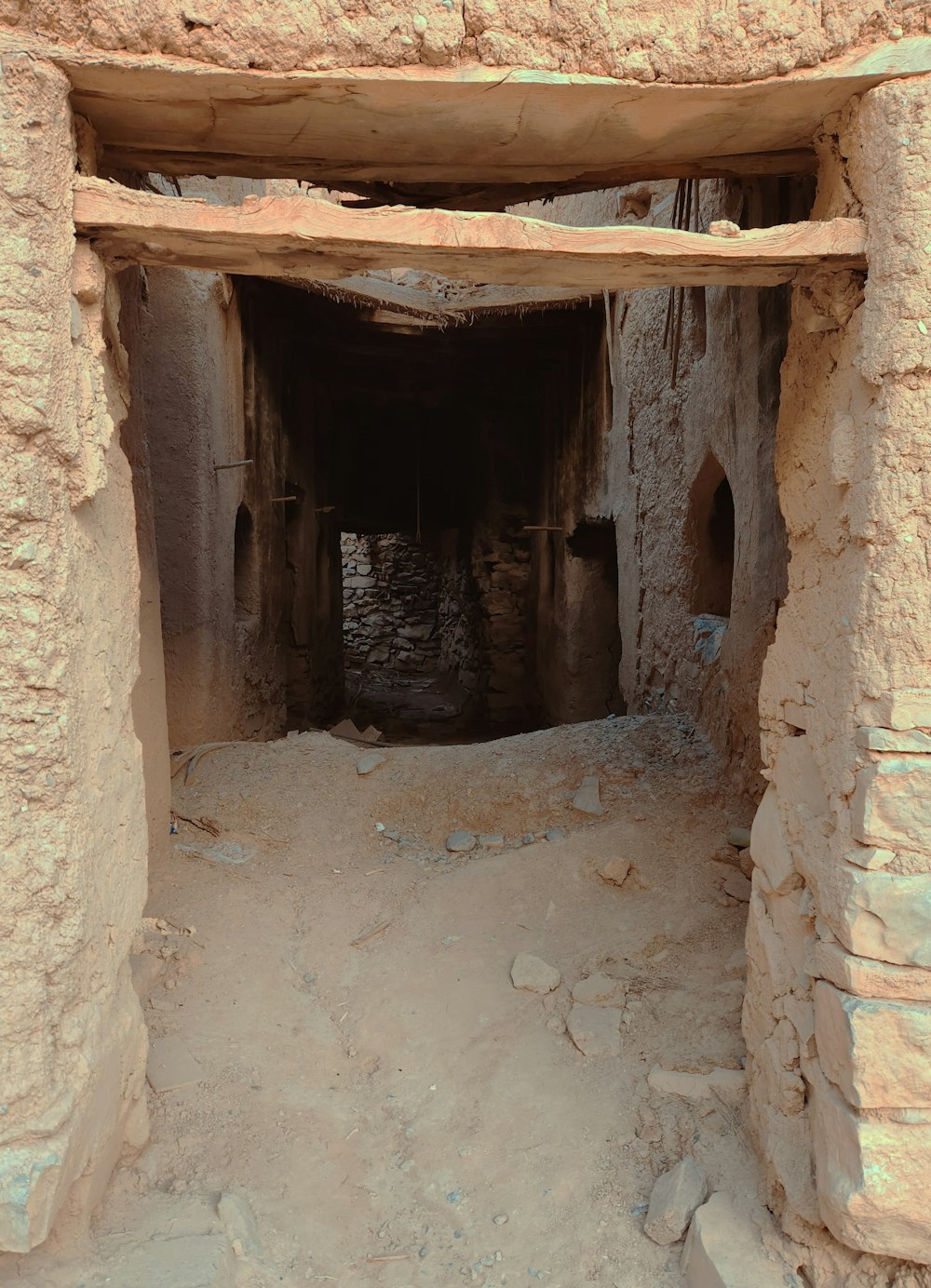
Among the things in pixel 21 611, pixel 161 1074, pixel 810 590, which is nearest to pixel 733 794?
pixel 810 590

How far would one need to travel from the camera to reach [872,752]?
220 cm

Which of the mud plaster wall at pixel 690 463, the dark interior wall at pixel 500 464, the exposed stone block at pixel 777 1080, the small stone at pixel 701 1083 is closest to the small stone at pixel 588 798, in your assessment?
the mud plaster wall at pixel 690 463

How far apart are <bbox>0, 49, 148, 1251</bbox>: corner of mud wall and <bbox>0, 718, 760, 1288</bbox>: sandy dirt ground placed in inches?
14.0

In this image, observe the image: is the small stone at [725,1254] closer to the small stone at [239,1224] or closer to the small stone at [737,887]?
the small stone at [239,1224]

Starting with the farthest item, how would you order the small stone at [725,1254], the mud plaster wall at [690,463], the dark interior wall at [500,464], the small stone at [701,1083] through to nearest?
the dark interior wall at [500,464], the mud plaster wall at [690,463], the small stone at [701,1083], the small stone at [725,1254]

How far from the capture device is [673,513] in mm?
6258

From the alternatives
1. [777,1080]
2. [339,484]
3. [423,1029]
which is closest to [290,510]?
[339,484]

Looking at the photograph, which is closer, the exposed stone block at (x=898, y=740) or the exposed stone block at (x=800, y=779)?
the exposed stone block at (x=898, y=740)

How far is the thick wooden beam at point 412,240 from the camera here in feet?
7.18

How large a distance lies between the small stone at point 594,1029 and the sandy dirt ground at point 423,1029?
0.10ft

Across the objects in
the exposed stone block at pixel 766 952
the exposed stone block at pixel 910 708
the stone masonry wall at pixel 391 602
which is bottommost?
the stone masonry wall at pixel 391 602

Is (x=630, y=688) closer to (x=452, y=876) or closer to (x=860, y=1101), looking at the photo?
(x=452, y=876)

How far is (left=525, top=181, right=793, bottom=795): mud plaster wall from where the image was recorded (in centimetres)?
443

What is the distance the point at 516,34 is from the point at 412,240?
0.53 metres
